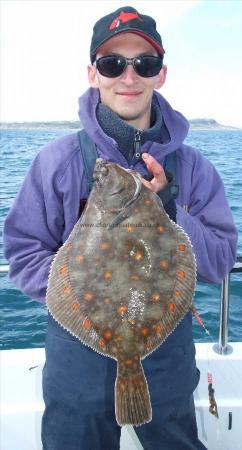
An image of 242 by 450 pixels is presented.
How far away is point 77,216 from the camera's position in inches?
109

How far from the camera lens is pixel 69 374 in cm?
265

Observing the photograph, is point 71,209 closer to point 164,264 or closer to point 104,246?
point 104,246

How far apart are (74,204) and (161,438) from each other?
5.17 feet

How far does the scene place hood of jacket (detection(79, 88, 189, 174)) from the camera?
2.78 meters

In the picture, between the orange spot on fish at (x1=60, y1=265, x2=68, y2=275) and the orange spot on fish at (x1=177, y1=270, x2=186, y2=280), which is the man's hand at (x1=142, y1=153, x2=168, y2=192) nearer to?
the orange spot on fish at (x1=177, y1=270, x2=186, y2=280)

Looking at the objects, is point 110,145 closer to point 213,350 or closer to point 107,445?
point 107,445

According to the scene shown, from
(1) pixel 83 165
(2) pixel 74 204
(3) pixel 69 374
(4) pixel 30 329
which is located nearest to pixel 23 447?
(3) pixel 69 374

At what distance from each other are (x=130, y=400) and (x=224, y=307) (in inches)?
64.6

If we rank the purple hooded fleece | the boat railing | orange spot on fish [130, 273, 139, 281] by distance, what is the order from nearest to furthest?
1. orange spot on fish [130, 273, 139, 281]
2. the purple hooded fleece
3. the boat railing

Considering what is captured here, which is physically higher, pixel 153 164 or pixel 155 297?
pixel 153 164

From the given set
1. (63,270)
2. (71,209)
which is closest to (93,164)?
(71,209)

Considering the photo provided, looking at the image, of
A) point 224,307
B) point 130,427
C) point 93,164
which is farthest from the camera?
point 224,307

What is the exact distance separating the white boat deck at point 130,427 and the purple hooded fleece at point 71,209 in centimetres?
135

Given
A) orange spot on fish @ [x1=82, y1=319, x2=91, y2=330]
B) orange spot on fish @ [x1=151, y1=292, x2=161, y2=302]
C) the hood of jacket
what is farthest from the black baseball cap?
orange spot on fish @ [x1=82, y1=319, x2=91, y2=330]
